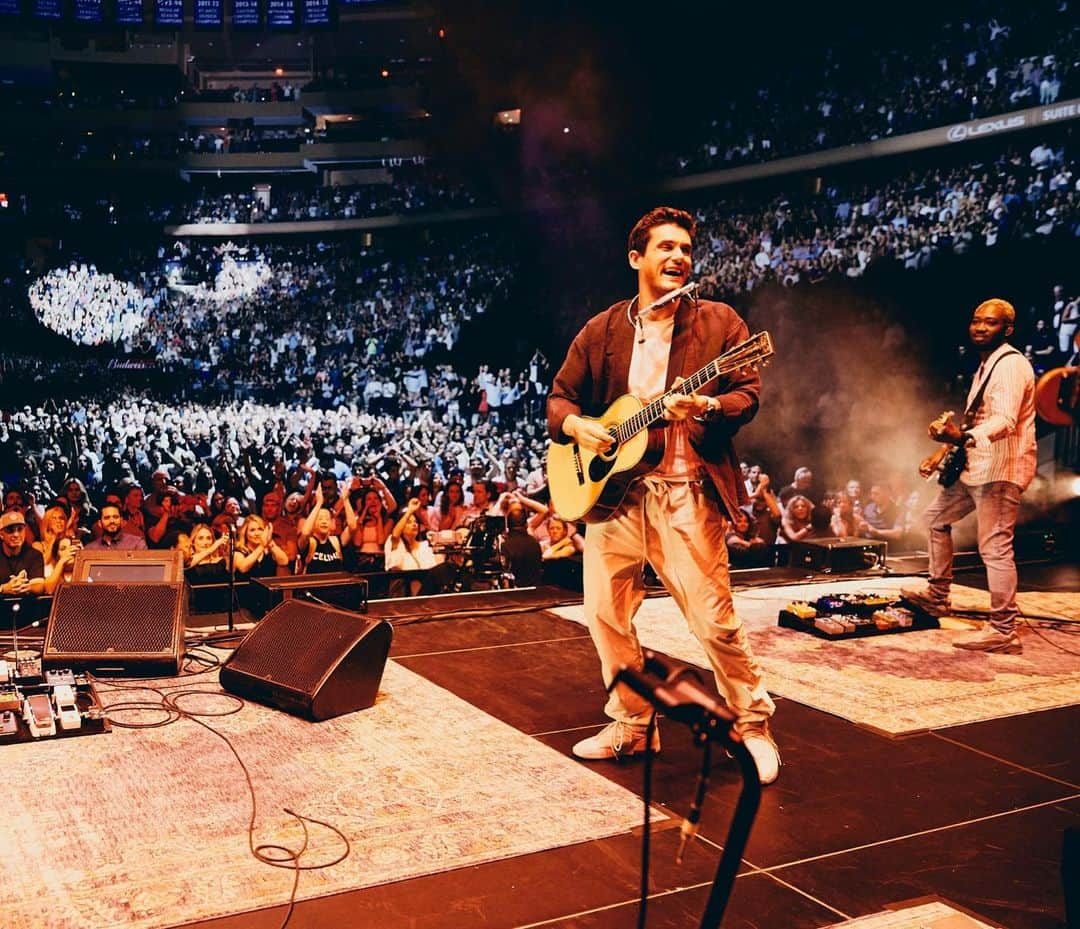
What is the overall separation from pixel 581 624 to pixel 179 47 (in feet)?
42.7

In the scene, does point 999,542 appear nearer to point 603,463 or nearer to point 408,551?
point 603,463

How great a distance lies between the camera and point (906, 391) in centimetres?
1018

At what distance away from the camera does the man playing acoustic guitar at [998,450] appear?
431 cm

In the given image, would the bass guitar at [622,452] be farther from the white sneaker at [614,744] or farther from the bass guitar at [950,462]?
the bass guitar at [950,462]

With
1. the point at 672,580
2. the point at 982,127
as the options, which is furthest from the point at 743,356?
the point at 982,127

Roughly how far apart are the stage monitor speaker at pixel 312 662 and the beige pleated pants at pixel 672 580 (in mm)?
874

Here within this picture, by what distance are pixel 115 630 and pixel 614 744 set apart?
6.82ft

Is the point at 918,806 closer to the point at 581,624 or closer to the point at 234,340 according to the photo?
the point at 581,624

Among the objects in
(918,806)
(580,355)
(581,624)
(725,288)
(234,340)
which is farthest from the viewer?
(234,340)

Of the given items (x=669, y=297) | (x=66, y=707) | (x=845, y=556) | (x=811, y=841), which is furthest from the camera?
(x=845, y=556)

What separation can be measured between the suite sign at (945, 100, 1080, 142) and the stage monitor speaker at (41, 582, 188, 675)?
30.2 feet

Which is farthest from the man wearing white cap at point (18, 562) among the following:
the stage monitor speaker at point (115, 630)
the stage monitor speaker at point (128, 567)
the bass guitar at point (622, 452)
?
the bass guitar at point (622, 452)

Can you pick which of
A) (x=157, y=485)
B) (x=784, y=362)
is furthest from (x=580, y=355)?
(x=784, y=362)

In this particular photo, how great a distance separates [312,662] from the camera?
334 cm
